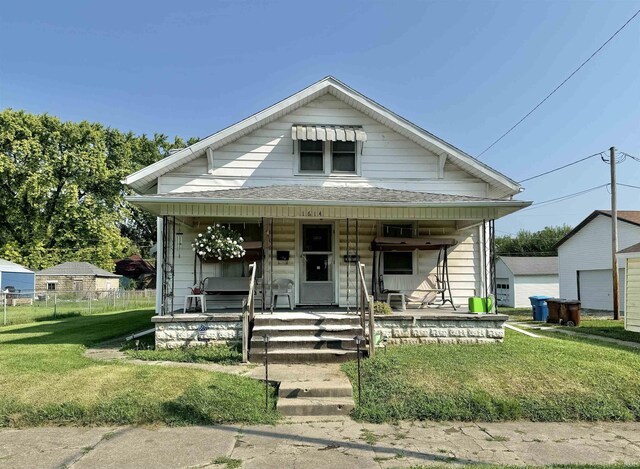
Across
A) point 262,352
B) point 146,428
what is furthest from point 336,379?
point 146,428

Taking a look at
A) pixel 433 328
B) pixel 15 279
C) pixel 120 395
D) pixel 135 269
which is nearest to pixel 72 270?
pixel 15 279

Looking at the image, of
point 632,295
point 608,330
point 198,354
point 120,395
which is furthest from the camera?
point 608,330

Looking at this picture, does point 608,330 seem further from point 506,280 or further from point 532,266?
point 532,266

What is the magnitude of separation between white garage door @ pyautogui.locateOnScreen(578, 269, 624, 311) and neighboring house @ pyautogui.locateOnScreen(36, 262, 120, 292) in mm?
33532

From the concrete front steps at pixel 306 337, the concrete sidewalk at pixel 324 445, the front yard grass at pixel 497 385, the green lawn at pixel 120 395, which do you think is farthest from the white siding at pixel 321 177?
the concrete sidewalk at pixel 324 445

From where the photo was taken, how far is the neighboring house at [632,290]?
42.4 ft

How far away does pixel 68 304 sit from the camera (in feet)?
78.2

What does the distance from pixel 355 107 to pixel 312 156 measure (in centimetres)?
171

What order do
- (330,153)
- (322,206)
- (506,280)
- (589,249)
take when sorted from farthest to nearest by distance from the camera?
(506,280), (589,249), (330,153), (322,206)

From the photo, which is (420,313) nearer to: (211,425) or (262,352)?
(262,352)

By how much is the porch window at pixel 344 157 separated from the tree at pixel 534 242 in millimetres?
50584

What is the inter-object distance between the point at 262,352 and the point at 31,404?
135 inches

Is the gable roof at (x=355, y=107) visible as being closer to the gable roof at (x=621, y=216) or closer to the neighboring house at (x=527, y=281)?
the gable roof at (x=621, y=216)

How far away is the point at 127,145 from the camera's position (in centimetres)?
4075
